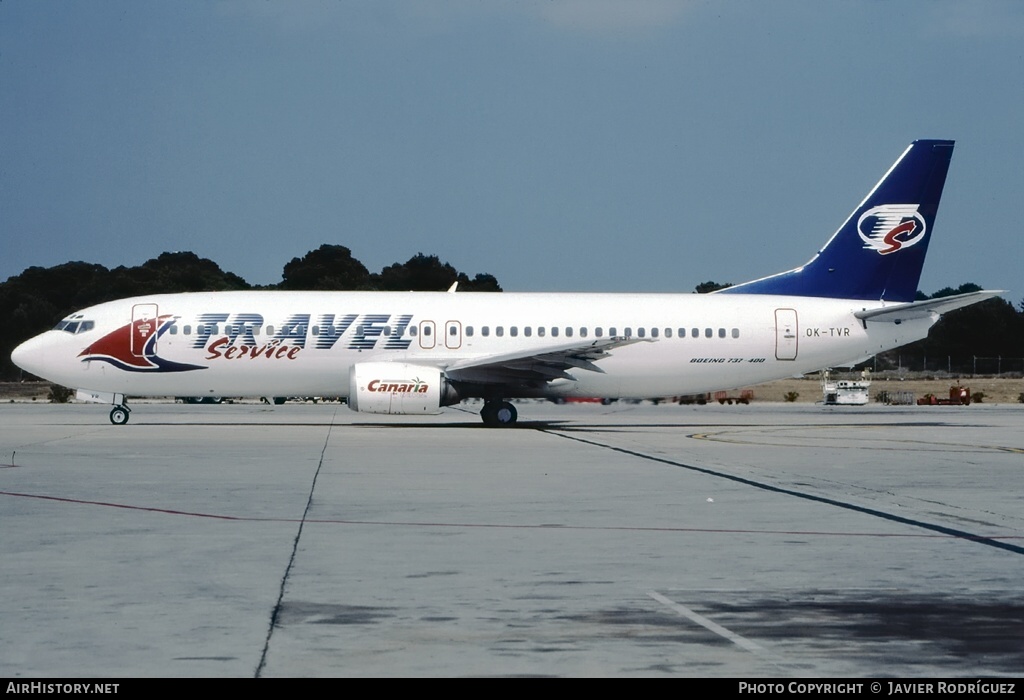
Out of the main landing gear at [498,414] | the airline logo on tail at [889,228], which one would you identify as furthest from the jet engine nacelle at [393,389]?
the airline logo on tail at [889,228]

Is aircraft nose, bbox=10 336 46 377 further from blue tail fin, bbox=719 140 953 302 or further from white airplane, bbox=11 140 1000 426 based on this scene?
blue tail fin, bbox=719 140 953 302

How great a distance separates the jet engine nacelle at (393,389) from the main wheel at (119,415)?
7.15m

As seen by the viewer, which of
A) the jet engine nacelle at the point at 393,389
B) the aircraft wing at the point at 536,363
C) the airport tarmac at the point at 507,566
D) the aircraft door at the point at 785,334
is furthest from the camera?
the aircraft door at the point at 785,334

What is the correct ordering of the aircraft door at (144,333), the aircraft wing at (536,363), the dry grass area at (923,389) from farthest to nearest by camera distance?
1. the dry grass area at (923,389)
2. the aircraft door at (144,333)
3. the aircraft wing at (536,363)

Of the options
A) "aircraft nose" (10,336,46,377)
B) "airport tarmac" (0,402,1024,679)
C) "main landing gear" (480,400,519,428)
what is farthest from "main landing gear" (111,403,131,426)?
"airport tarmac" (0,402,1024,679)

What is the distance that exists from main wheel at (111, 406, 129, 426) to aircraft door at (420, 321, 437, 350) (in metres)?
8.65

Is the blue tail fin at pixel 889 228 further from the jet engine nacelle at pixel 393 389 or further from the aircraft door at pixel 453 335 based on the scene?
the jet engine nacelle at pixel 393 389

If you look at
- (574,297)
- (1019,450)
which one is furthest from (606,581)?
(574,297)

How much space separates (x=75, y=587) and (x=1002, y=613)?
6.56 metres

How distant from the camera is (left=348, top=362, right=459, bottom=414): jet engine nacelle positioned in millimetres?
32594

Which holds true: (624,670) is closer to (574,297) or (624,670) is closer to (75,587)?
(75,587)

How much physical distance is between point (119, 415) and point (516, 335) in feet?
→ 37.7

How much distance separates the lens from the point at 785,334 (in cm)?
3769

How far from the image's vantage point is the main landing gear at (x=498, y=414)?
117 feet
